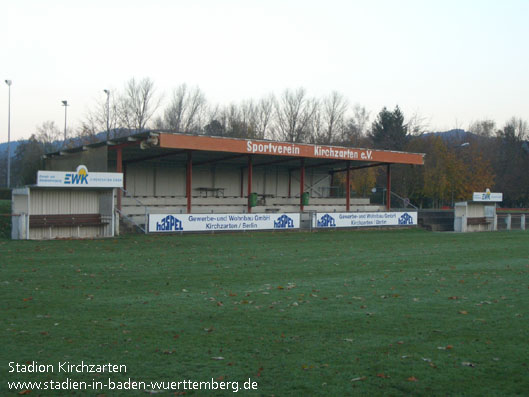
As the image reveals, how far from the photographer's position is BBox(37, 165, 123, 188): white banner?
2216 cm

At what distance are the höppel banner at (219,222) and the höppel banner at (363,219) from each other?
193 cm

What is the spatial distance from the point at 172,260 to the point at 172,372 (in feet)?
34.1

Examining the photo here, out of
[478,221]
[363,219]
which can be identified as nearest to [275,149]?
[363,219]

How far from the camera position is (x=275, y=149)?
31859 millimetres

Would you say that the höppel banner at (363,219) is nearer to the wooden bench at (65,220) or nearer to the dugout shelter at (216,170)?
the dugout shelter at (216,170)

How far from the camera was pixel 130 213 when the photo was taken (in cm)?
2759

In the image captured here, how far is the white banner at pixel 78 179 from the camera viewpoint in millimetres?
22156

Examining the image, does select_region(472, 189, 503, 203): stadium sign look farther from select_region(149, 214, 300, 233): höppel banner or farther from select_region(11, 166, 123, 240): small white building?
select_region(11, 166, 123, 240): small white building

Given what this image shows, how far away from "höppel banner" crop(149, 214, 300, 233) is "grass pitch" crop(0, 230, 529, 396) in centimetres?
935

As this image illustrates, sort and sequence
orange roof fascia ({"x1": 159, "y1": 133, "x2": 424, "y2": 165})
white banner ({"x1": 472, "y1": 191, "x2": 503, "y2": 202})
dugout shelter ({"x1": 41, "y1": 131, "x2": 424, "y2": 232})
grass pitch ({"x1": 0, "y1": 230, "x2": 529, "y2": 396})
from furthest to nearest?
white banner ({"x1": 472, "y1": 191, "x2": 503, "y2": 202}), dugout shelter ({"x1": 41, "y1": 131, "x2": 424, "y2": 232}), orange roof fascia ({"x1": 159, "y1": 133, "x2": 424, "y2": 165}), grass pitch ({"x1": 0, "y1": 230, "x2": 529, "y2": 396})

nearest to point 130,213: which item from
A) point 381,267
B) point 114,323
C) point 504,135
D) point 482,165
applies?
point 381,267

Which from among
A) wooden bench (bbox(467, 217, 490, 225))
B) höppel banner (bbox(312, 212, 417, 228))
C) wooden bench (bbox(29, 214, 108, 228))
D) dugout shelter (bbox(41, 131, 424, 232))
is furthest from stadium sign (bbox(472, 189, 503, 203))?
wooden bench (bbox(29, 214, 108, 228))

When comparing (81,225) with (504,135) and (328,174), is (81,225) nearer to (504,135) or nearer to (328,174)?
(328,174)

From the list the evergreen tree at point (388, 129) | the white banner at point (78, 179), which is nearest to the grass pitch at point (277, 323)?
the white banner at point (78, 179)
